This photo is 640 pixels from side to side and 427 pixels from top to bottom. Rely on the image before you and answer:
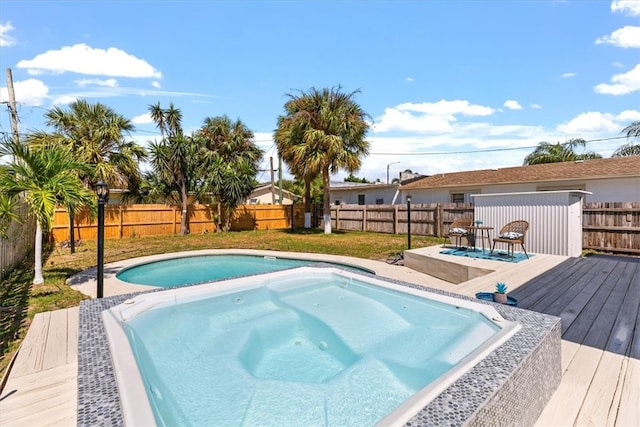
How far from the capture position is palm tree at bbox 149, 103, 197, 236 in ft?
44.4

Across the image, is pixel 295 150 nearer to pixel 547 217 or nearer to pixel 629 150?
pixel 547 217

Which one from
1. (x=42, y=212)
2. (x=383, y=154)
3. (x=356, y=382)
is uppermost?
(x=383, y=154)

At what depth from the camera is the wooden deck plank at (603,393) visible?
6.44 feet

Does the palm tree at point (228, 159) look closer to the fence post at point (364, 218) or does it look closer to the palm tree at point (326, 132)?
the palm tree at point (326, 132)

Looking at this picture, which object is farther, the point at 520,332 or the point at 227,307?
the point at 227,307

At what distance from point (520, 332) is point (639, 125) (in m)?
18.7

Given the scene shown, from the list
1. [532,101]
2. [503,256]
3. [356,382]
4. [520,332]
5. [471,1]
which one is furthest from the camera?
[532,101]

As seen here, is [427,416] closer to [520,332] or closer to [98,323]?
[520,332]

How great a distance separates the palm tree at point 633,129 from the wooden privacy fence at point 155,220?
55.1 ft

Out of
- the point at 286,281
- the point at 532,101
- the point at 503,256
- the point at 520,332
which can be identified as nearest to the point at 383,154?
the point at 532,101

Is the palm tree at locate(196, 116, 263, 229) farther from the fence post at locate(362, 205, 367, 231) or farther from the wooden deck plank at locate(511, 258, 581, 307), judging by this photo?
the wooden deck plank at locate(511, 258, 581, 307)

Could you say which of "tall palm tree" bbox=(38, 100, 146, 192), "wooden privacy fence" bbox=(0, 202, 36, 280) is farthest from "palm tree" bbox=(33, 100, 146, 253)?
"wooden privacy fence" bbox=(0, 202, 36, 280)

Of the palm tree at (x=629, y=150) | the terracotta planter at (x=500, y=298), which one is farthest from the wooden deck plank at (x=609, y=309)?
the palm tree at (x=629, y=150)

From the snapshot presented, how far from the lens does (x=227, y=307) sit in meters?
4.60
